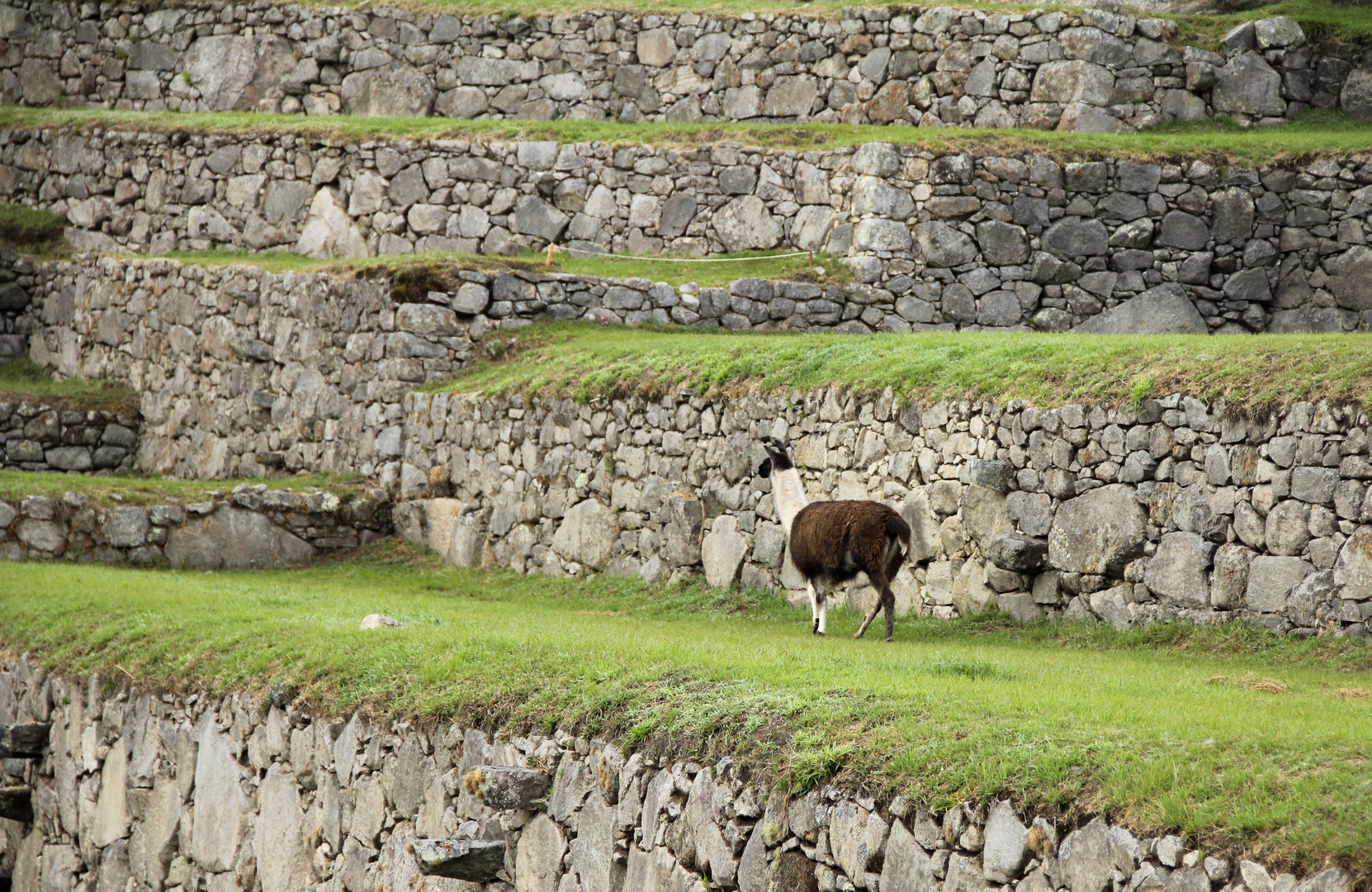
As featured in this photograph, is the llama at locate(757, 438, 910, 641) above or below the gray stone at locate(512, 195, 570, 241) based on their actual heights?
below

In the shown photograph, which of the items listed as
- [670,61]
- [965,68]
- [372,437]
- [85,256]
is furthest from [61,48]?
[965,68]

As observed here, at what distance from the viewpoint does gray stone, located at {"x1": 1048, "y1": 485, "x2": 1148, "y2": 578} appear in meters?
10.5

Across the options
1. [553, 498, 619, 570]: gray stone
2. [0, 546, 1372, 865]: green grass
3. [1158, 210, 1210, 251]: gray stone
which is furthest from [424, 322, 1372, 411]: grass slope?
[1158, 210, 1210, 251]: gray stone

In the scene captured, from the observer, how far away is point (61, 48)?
26406 mm

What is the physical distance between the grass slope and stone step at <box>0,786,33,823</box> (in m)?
6.52

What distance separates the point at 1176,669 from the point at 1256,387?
2241mm

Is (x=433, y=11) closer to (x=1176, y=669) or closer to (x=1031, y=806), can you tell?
(x=1176, y=669)

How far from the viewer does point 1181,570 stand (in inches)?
403

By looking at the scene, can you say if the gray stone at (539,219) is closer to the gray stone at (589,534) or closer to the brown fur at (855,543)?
the gray stone at (589,534)

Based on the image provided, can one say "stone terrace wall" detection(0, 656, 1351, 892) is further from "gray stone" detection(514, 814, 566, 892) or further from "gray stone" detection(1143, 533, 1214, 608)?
"gray stone" detection(1143, 533, 1214, 608)

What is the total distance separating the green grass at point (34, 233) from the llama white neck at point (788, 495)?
1642cm

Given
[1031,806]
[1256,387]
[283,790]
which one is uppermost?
[1256,387]

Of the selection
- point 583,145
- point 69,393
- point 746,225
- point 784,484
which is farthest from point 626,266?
point 69,393

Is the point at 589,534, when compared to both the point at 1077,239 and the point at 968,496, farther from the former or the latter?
the point at 1077,239
